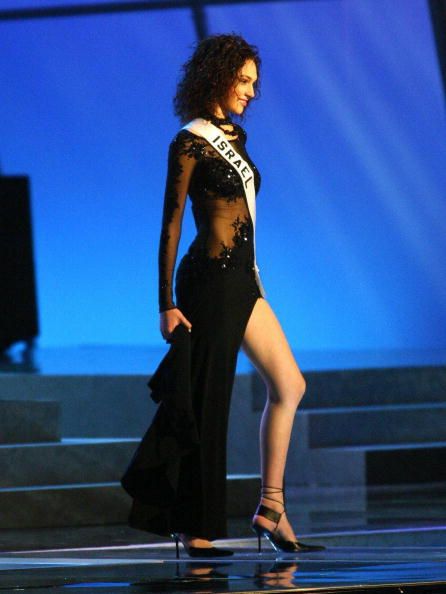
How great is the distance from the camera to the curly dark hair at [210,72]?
11.5 feet

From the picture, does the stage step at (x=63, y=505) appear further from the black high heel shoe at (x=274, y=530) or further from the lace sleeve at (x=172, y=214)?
the lace sleeve at (x=172, y=214)

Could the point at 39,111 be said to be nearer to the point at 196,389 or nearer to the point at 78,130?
the point at 78,130

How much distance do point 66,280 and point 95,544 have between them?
5.52m

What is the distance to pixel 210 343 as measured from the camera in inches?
136

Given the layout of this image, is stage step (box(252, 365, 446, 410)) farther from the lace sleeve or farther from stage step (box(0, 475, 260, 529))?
the lace sleeve

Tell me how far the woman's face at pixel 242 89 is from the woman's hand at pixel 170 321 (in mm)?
549

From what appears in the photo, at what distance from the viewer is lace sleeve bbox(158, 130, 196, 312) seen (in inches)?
134

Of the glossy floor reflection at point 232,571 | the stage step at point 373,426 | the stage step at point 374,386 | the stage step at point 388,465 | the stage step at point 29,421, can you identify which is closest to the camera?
the glossy floor reflection at point 232,571

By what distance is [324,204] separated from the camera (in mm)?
9062

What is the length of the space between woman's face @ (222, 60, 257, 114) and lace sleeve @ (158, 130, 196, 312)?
7.2 inches

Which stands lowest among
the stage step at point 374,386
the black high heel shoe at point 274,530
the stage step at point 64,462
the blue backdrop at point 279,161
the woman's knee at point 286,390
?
the black high heel shoe at point 274,530

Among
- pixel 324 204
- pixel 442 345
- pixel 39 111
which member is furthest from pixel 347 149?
pixel 39 111

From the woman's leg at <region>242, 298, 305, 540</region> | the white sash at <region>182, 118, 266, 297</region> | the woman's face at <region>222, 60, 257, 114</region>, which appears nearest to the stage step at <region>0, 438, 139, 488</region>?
the woman's leg at <region>242, 298, 305, 540</region>

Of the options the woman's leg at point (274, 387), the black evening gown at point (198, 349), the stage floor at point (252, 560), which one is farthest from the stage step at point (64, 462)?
the woman's leg at point (274, 387)
